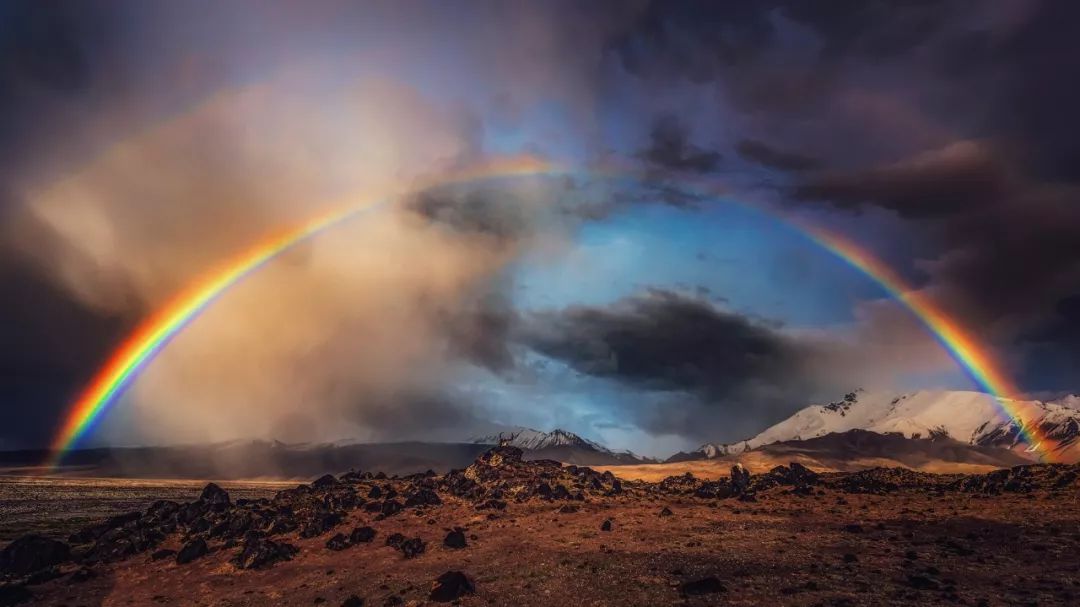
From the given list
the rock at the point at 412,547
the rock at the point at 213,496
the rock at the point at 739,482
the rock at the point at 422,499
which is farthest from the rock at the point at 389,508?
the rock at the point at 739,482

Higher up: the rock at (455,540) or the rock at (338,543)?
the rock at (455,540)

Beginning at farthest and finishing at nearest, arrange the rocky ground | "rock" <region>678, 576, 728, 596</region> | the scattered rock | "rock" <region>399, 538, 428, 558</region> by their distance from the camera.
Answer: the scattered rock, "rock" <region>399, 538, 428, 558</region>, the rocky ground, "rock" <region>678, 576, 728, 596</region>

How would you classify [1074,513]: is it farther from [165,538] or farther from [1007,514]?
[165,538]

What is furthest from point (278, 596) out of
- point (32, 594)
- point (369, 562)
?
point (32, 594)

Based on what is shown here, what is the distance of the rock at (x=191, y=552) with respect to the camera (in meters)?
63.5

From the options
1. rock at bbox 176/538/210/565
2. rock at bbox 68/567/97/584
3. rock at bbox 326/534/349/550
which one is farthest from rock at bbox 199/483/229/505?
rock at bbox 326/534/349/550

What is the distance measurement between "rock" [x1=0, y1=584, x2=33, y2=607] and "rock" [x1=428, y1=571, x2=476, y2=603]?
37233 millimetres

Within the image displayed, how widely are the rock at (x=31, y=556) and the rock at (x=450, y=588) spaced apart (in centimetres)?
4614

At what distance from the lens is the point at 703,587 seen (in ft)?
142

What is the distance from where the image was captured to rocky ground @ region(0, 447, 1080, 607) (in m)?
44.0

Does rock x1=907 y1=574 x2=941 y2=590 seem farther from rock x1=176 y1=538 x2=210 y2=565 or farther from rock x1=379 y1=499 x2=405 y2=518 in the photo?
rock x1=176 y1=538 x2=210 y2=565

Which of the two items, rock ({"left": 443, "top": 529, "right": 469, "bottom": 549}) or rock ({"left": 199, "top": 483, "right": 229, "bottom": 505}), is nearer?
rock ({"left": 443, "top": 529, "right": 469, "bottom": 549})

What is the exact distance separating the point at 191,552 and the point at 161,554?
453 centimetres

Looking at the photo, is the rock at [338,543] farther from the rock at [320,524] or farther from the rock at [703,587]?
the rock at [703,587]
